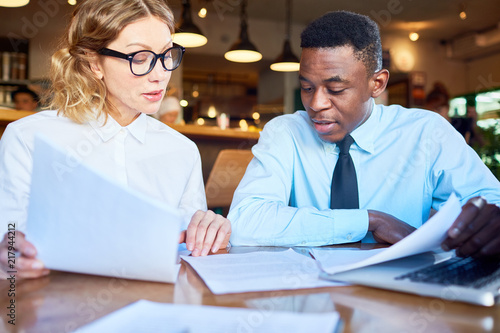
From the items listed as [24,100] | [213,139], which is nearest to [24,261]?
[213,139]

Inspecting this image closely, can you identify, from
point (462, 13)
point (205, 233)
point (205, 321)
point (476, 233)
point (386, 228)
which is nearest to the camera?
point (205, 321)

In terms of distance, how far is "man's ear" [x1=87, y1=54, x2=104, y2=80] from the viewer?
130 centimetres

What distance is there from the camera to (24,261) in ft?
2.37

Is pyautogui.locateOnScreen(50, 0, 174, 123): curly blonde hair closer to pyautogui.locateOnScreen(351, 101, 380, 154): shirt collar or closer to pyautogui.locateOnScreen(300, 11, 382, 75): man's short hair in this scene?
pyautogui.locateOnScreen(300, 11, 382, 75): man's short hair

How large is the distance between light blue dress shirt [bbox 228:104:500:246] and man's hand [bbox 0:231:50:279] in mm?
666

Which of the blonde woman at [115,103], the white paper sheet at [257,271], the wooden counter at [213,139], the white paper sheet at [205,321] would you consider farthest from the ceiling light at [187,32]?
the white paper sheet at [205,321]

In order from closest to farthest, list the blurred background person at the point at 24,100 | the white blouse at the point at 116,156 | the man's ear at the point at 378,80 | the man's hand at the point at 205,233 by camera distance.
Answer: the man's hand at the point at 205,233 < the white blouse at the point at 116,156 < the man's ear at the point at 378,80 < the blurred background person at the point at 24,100

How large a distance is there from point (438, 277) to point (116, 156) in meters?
0.96

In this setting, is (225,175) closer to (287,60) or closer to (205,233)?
(205,233)

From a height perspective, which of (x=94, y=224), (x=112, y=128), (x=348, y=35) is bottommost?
(x=94, y=224)

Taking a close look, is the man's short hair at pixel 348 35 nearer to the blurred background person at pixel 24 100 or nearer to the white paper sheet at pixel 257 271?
the white paper sheet at pixel 257 271

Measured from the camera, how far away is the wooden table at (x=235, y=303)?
54 cm

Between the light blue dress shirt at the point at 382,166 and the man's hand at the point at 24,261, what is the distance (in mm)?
666

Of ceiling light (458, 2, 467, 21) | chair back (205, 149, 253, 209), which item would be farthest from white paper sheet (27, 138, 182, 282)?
ceiling light (458, 2, 467, 21)
